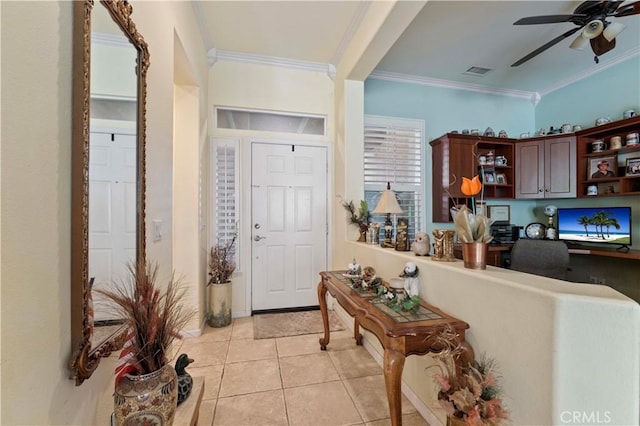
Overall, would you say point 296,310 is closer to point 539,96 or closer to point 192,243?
point 192,243

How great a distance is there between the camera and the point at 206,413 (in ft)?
5.68

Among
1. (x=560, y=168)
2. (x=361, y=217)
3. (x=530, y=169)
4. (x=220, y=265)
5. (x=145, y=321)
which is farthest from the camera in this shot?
(x=530, y=169)

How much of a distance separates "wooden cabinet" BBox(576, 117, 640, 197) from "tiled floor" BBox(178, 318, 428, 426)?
3713 millimetres

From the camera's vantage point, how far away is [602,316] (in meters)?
0.94

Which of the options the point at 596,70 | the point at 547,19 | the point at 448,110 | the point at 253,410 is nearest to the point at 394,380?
the point at 253,410

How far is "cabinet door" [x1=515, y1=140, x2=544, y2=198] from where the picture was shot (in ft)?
12.6

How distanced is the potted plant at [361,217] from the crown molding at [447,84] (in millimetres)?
2008

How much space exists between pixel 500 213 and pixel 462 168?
1155 millimetres

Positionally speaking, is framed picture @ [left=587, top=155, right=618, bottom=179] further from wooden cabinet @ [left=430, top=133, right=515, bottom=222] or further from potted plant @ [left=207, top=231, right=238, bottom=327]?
potted plant @ [left=207, top=231, right=238, bottom=327]

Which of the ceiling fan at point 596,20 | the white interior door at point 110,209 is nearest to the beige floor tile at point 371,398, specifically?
the white interior door at point 110,209

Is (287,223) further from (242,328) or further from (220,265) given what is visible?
(242,328)

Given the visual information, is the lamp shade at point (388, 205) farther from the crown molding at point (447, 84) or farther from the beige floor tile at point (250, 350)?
the crown molding at point (447, 84)

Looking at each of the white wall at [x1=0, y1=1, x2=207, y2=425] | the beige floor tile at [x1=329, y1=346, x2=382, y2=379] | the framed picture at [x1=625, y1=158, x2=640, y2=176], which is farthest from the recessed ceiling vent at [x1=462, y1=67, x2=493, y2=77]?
the white wall at [x1=0, y1=1, x2=207, y2=425]

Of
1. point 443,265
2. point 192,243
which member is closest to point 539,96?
point 443,265
